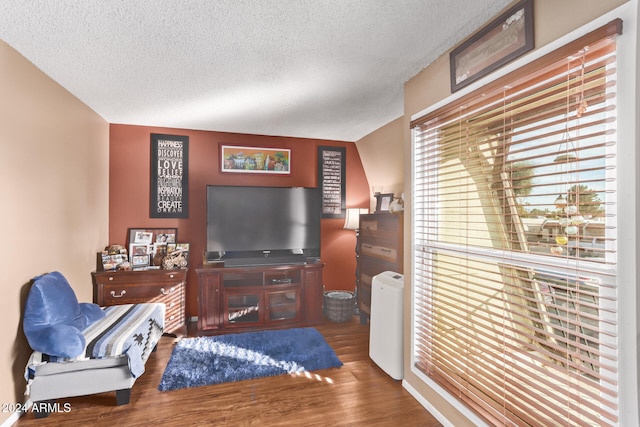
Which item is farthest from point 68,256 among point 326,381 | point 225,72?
point 326,381

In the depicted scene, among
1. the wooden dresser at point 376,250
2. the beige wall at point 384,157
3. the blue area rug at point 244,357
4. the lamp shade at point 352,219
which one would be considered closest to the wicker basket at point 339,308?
the wooden dresser at point 376,250

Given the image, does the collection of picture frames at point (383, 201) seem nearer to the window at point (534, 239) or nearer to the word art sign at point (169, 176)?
the window at point (534, 239)

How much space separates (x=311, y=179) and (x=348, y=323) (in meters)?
1.99

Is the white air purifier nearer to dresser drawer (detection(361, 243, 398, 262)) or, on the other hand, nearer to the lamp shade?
dresser drawer (detection(361, 243, 398, 262))

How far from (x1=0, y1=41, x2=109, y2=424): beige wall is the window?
279cm

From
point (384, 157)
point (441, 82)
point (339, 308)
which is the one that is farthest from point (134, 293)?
point (441, 82)

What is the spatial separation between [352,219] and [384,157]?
2.99ft

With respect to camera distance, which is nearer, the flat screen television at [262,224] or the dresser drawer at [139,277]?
the dresser drawer at [139,277]

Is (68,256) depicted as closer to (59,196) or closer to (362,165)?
(59,196)

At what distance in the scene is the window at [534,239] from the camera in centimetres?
117

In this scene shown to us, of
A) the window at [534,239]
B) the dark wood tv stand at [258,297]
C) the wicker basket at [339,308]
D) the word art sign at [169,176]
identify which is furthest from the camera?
the wicker basket at [339,308]

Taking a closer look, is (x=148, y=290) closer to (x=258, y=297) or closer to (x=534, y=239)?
(x=258, y=297)

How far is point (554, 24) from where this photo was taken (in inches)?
53.0

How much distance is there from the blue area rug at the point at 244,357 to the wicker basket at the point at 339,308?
469 mm
